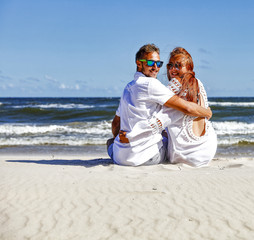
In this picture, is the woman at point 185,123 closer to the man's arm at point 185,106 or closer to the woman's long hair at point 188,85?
the woman's long hair at point 188,85

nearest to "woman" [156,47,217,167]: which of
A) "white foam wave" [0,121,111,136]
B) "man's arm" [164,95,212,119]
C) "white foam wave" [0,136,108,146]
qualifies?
"man's arm" [164,95,212,119]

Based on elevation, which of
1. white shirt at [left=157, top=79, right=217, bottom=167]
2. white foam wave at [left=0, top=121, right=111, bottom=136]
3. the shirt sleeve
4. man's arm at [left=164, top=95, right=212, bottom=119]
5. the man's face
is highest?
the man's face

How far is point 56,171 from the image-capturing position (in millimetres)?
4141

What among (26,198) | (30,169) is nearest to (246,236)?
(26,198)

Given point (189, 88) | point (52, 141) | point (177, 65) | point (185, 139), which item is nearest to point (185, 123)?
point (185, 139)

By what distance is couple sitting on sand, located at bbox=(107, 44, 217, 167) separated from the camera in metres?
3.74

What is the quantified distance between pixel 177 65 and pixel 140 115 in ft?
2.48

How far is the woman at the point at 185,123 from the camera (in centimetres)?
388

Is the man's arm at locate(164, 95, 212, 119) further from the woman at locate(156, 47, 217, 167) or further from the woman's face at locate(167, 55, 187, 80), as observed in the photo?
the woman's face at locate(167, 55, 187, 80)

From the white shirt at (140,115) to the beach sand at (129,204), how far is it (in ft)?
0.59

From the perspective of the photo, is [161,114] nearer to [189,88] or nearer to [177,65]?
[189,88]

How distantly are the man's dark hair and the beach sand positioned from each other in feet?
4.39

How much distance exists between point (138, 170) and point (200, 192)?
3.01 ft

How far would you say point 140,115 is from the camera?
12.5 ft
